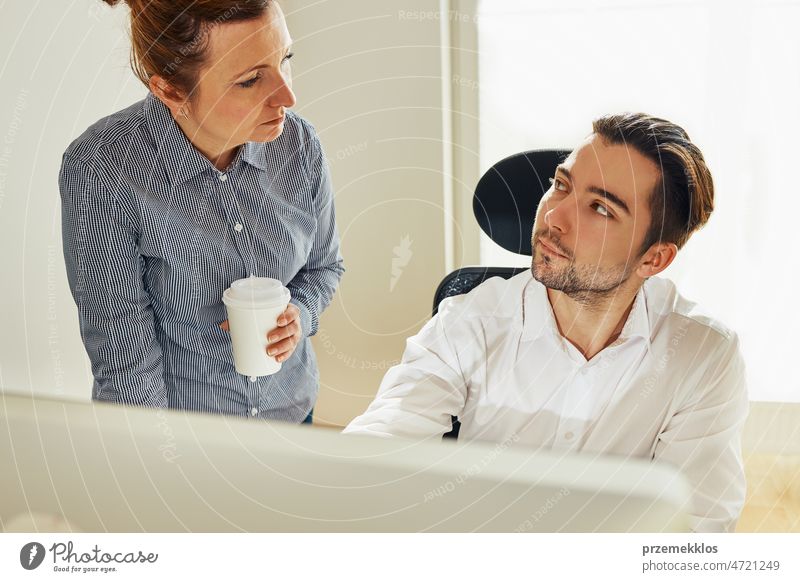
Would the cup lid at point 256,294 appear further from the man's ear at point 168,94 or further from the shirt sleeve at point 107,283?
the man's ear at point 168,94

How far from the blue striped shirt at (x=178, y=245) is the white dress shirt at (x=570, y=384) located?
0.66 ft

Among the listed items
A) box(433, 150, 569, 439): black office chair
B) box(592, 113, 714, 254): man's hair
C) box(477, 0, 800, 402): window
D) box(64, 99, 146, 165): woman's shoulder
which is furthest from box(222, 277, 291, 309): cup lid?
box(477, 0, 800, 402): window

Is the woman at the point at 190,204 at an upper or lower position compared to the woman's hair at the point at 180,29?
lower

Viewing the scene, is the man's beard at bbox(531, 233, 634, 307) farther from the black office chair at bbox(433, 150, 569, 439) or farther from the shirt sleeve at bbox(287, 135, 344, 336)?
the shirt sleeve at bbox(287, 135, 344, 336)

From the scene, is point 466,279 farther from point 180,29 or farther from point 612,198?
point 180,29

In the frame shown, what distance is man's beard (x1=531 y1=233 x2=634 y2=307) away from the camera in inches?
44.4

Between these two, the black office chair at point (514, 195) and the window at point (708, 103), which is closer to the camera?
the black office chair at point (514, 195)

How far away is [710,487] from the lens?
1.00 metres

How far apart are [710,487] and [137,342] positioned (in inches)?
29.6

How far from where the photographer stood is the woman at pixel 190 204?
3.12 feet

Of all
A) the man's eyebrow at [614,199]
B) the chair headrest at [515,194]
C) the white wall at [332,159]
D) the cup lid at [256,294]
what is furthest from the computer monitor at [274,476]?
the white wall at [332,159]

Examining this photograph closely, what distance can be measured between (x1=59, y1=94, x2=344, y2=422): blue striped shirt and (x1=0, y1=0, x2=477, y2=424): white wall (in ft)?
1.15
